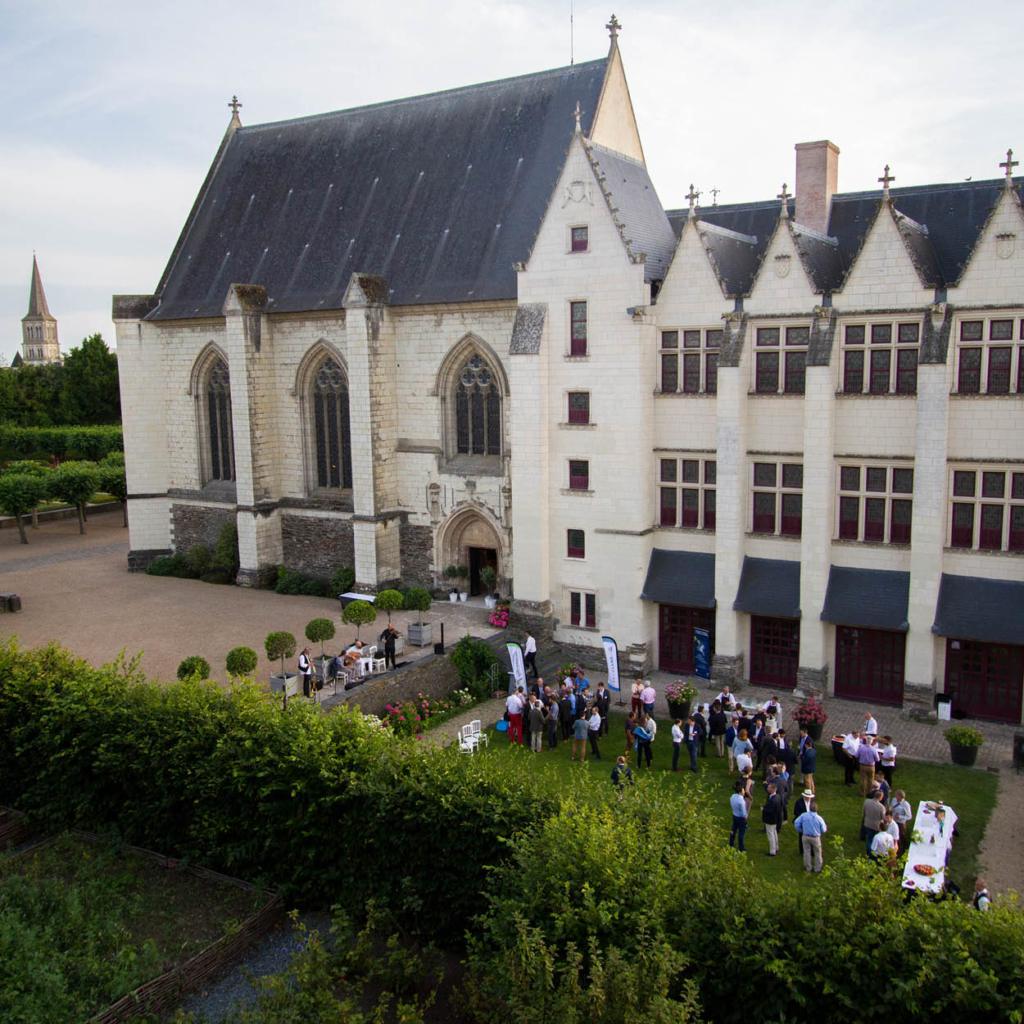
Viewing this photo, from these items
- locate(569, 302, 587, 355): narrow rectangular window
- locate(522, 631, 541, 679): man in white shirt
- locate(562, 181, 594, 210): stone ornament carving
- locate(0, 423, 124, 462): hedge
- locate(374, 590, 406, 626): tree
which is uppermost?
locate(562, 181, 594, 210): stone ornament carving

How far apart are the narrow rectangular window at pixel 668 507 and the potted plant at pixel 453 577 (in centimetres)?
734

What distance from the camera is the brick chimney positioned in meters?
26.3

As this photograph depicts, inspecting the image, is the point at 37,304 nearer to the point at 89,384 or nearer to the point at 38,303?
the point at 38,303

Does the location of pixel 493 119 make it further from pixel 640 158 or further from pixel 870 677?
pixel 870 677

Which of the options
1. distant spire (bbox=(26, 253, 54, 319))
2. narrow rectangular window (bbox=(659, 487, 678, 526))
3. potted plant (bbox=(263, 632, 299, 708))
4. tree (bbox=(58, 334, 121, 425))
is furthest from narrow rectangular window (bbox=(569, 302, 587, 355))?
distant spire (bbox=(26, 253, 54, 319))

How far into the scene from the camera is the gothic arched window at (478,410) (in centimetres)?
Result: 2919

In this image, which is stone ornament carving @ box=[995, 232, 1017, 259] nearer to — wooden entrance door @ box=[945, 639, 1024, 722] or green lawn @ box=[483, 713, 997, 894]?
wooden entrance door @ box=[945, 639, 1024, 722]

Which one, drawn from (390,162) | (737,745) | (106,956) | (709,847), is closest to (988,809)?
(737,745)

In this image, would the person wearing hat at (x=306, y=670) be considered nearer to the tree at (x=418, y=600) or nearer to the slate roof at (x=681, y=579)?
the tree at (x=418, y=600)

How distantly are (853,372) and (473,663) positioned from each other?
1168 cm

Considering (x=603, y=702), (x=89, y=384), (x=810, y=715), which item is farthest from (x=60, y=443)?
(x=810, y=715)

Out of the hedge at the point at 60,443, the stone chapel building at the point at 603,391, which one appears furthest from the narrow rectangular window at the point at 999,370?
the hedge at the point at 60,443

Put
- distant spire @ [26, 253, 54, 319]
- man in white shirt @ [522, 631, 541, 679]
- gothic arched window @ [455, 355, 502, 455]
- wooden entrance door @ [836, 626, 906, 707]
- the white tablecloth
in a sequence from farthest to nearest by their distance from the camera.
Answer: distant spire @ [26, 253, 54, 319]
gothic arched window @ [455, 355, 502, 455]
man in white shirt @ [522, 631, 541, 679]
wooden entrance door @ [836, 626, 906, 707]
the white tablecloth

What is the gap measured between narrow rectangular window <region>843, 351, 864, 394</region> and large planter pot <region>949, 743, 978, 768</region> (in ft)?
27.3
